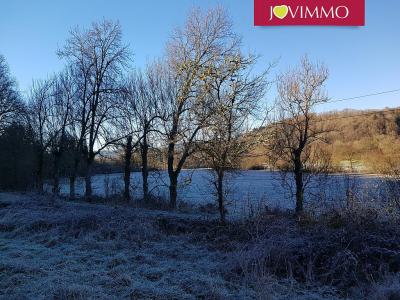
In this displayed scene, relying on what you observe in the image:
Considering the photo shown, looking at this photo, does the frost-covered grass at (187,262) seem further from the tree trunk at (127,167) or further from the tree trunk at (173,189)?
the tree trunk at (127,167)

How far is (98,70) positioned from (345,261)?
84.4 ft

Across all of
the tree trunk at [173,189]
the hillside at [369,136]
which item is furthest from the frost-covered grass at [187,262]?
the hillside at [369,136]

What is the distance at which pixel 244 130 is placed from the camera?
59.2 feet

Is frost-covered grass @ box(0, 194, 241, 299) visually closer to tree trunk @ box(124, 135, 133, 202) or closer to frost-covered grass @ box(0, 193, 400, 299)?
frost-covered grass @ box(0, 193, 400, 299)

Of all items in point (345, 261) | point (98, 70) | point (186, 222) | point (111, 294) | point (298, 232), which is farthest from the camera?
point (98, 70)

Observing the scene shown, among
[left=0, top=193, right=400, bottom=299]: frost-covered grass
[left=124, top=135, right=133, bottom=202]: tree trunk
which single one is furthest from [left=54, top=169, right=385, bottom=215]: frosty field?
[left=0, top=193, right=400, bottom=299]: frost-covered grass

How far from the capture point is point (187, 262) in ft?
28.2

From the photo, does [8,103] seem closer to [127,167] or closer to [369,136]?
[127,167]

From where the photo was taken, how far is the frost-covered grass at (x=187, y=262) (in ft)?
21.2

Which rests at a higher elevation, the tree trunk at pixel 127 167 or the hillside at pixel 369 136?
the hillside at pixel 369 136

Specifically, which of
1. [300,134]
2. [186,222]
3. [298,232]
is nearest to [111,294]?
[298,232]

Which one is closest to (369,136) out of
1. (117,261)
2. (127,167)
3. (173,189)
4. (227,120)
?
(127,167)

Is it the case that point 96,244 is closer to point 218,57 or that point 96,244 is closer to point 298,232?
point 298,232

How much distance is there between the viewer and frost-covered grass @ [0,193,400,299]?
6465 millimetres
